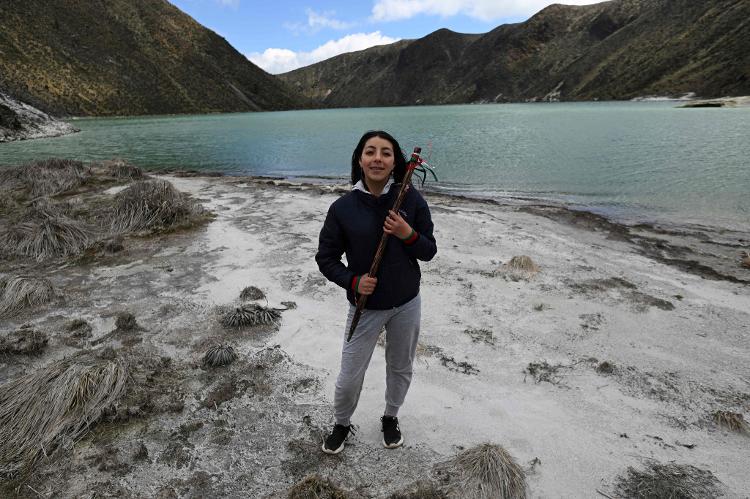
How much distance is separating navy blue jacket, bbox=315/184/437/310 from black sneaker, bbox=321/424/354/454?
1.17 metres

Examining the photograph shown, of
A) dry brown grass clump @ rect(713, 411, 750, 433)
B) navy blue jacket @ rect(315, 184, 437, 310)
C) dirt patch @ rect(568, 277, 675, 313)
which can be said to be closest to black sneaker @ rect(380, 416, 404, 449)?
navy blue jacket @ rect(315, 184, 437, 310)

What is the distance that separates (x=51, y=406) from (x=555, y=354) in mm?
5010

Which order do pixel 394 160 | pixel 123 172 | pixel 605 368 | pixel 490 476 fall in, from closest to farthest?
pixel 394 160, pixel 490 476, pixel 605 368, pixel 123 172

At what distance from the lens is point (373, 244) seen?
9.40 ft

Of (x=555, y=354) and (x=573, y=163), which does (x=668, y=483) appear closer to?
(x=555, y=354)

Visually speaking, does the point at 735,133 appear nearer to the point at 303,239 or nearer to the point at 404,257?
the point at 303,239

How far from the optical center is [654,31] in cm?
13150

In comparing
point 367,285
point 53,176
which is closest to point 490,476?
point 367,285

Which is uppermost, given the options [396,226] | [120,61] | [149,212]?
[120,61]

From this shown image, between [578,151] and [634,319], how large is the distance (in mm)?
24963

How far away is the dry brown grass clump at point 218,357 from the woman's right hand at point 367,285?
8.43 ft

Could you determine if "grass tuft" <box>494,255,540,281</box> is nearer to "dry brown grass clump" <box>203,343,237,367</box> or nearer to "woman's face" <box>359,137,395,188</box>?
"dry brown grass clump" <box>203,343,237,367</box>

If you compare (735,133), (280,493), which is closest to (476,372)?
(280,493)

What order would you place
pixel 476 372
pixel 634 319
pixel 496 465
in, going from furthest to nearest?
pixel 634 319, pixel 476 372, pixel 496 465
